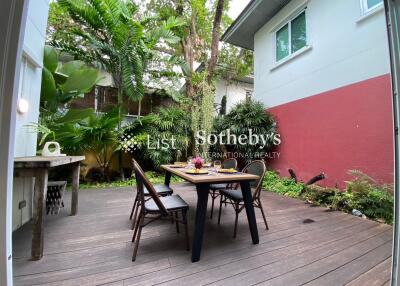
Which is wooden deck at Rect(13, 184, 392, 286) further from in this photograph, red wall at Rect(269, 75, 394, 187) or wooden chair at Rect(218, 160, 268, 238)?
red wall at Rect(269, 75, 394, 187)

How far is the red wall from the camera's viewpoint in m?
3.00

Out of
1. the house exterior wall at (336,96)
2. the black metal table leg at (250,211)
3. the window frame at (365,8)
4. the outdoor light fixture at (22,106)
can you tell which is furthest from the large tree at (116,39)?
the window frame at (365,8)

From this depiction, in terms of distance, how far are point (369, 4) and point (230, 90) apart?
17.8 feet

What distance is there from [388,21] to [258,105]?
4.76m

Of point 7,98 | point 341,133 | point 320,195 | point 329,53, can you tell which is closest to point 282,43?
point 329,53

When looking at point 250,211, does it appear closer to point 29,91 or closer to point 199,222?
point 199,222

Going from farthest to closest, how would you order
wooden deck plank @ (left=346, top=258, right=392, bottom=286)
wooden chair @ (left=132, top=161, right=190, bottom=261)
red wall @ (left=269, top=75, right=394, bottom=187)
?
red wall @ (left=269, top=75, right=394, bottom=187), wooden chair @ (left=132, top=161, right=190, bottom=261), wooden deck plank @ (left=346, top=258, right=392, bottom=286)

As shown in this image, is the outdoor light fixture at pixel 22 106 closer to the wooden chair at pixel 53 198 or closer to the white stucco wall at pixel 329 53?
the wooden chair at pixel 53 198

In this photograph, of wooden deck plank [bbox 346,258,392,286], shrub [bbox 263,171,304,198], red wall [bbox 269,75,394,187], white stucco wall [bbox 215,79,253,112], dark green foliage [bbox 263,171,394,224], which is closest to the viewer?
wooden deck plank [bbox 346,258,392,286]

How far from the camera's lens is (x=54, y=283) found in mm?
1413

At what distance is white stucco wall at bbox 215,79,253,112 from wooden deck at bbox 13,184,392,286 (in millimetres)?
6285

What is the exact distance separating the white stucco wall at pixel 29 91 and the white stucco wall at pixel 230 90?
629 centimetres

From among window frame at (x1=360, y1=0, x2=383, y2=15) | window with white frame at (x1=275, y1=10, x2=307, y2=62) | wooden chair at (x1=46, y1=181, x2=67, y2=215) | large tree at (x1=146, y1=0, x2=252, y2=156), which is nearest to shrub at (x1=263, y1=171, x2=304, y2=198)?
large tree at (x1=146, y1=0, x2=252, y2=156)

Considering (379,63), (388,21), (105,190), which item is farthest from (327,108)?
(105,190)
